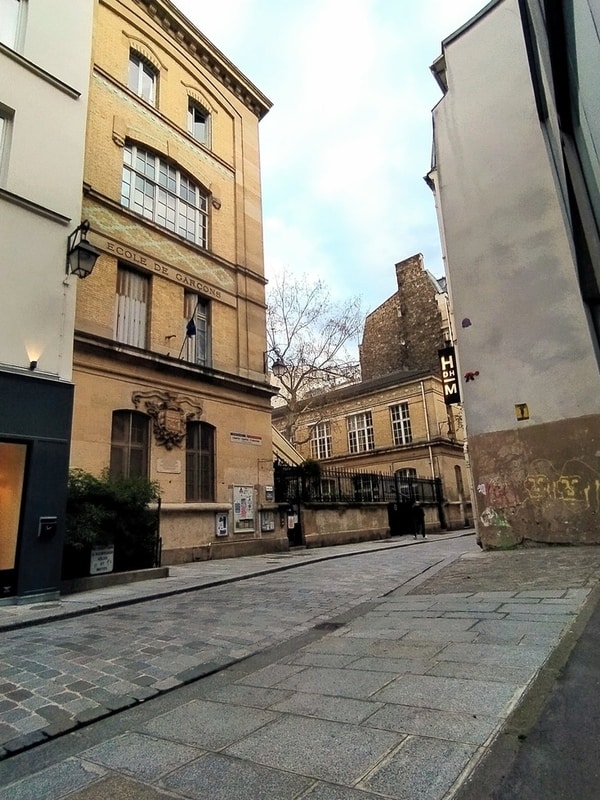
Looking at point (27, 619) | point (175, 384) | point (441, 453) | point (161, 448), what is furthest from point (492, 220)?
point (441, 453)

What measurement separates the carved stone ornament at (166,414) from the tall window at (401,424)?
2079 cm

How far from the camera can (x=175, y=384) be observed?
14289mm

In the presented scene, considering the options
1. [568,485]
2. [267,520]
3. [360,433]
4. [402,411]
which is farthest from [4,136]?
[360,433]

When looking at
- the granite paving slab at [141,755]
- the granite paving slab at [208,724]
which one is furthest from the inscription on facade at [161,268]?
the granite paving slab at [141,755]

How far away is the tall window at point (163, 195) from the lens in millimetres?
15180

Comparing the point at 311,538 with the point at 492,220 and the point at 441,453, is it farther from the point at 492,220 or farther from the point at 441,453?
the point at 441,453

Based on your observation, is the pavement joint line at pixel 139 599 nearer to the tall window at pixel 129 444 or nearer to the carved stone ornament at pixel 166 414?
the tall window at pixel 129 444

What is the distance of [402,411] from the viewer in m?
32.8

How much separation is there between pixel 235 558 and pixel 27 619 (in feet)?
26.2

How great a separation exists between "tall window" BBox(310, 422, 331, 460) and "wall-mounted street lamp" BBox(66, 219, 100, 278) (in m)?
28.0

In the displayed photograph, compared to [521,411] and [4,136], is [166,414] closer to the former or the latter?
[4,136]

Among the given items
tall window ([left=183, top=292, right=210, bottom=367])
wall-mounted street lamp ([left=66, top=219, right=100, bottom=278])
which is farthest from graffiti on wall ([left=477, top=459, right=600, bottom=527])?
wall-mounted street lamp ([left=66, top=219, right=100, bottom=278])

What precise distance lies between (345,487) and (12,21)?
1850cm

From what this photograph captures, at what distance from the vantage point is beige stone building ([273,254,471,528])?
102 feet
